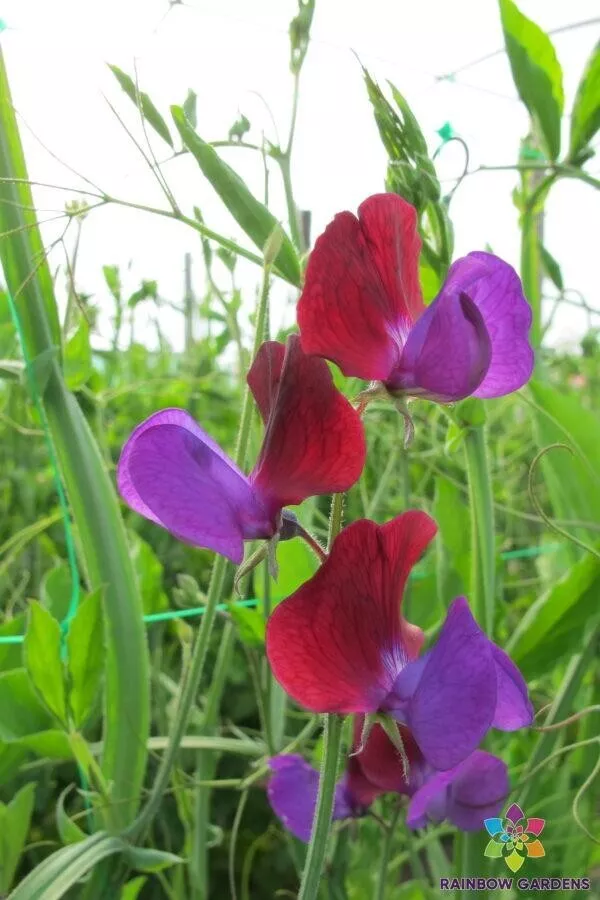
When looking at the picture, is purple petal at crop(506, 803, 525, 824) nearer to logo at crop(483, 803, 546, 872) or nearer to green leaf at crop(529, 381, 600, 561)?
logo at crop(483, 803, 546, 872)

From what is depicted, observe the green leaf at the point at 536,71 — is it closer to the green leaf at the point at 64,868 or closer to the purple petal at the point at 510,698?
the purple petal at the point at 510,698

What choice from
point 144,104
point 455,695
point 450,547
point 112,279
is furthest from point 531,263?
point 112,279

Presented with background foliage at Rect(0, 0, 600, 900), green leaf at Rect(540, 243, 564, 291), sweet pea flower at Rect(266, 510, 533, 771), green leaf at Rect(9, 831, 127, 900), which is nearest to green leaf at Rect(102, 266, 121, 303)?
background foliage at Rect(0, 0, 600, 900)

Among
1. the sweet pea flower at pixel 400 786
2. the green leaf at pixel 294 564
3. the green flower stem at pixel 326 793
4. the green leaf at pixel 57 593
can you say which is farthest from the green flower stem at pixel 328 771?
the green leaf at pixel 57 593

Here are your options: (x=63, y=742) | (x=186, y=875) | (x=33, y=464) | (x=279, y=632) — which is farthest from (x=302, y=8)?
(x=33, y=464)

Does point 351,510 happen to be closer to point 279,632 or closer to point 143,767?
point 143,767

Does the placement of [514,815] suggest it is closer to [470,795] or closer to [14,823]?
[470,795]

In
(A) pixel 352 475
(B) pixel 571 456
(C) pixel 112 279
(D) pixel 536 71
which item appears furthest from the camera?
(C) pixel 112 279
